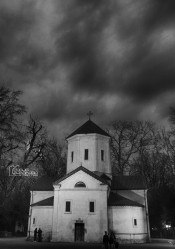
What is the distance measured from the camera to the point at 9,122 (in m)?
22.3

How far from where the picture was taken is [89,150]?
125 feet

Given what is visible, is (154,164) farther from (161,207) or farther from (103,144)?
(103,144)

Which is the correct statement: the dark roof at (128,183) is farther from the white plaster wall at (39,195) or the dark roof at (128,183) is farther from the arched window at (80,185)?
the white plaster wall at (39,195)

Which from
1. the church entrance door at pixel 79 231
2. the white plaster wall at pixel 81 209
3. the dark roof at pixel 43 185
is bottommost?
the church entrance door at pixel 79 231

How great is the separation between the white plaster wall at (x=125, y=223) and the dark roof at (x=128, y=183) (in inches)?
201

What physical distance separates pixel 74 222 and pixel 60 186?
4597mm

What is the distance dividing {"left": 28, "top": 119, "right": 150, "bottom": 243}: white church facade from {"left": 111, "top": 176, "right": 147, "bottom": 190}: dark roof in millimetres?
856

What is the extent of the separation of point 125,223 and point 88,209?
4.84m

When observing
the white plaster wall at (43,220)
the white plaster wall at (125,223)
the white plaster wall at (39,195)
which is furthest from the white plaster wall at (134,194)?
the white plaster wall at (43,220)

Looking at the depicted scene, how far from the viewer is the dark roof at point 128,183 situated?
3856 centimetres

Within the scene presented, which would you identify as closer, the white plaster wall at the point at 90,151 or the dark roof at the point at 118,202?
the dark roof at the point at 118,202

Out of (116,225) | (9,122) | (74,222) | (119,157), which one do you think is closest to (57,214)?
(74,222)

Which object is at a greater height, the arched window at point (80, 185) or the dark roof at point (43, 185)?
the dark roof at point (43, 185)

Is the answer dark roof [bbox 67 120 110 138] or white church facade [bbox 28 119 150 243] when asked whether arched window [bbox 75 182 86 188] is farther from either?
dark roof [bbox 67 120 110 138]
